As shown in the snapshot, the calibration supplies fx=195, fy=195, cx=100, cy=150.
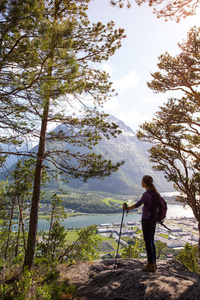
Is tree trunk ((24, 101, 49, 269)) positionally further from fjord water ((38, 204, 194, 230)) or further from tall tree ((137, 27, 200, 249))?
fjord water ((38, 204, 194, 230))

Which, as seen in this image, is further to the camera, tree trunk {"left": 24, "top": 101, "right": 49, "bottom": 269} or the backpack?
tree trunk {"left": 24, "top": 101, "right": 49, "bottom": 269}

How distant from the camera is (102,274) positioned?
14.7ft

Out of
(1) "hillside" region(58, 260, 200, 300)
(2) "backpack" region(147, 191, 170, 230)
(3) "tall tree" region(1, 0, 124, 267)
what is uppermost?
(3) "tall tree" region(1, 0, 124, 267)

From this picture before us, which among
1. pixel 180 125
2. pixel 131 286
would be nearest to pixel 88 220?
pixel 180 125

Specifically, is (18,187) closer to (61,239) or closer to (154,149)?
(61,239)

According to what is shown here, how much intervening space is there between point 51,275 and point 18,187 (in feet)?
22.3

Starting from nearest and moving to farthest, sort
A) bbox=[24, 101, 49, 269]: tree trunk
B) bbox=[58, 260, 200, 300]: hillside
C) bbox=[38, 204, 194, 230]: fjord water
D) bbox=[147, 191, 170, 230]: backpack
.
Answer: bbox=[58, 260, 200, 300]: hillside < bbox=[147, 191, 170, 230]: backpack < bbox=[24, 101, 49, 269]: tree trunk < bbox=[38, 204, 194, 230]: fjord water

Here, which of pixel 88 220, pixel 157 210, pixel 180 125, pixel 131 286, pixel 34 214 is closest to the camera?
pixel 131 286

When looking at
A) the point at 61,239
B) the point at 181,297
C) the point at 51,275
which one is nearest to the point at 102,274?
the point at 51,275

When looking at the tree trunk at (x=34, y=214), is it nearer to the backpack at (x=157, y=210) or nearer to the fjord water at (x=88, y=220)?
the backpack at (x=157, y=210)

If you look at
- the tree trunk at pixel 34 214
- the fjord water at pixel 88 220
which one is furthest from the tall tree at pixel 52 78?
the fjord water at pixel 88 220

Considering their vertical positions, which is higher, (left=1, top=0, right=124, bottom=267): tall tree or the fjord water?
(left=1, top=0, right=124, bottom=267): tall tree

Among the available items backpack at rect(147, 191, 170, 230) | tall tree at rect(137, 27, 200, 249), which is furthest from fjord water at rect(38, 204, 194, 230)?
backpack at rect(147, 191, 170, 230)

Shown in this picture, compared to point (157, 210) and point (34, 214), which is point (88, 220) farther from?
point (157, 210)
